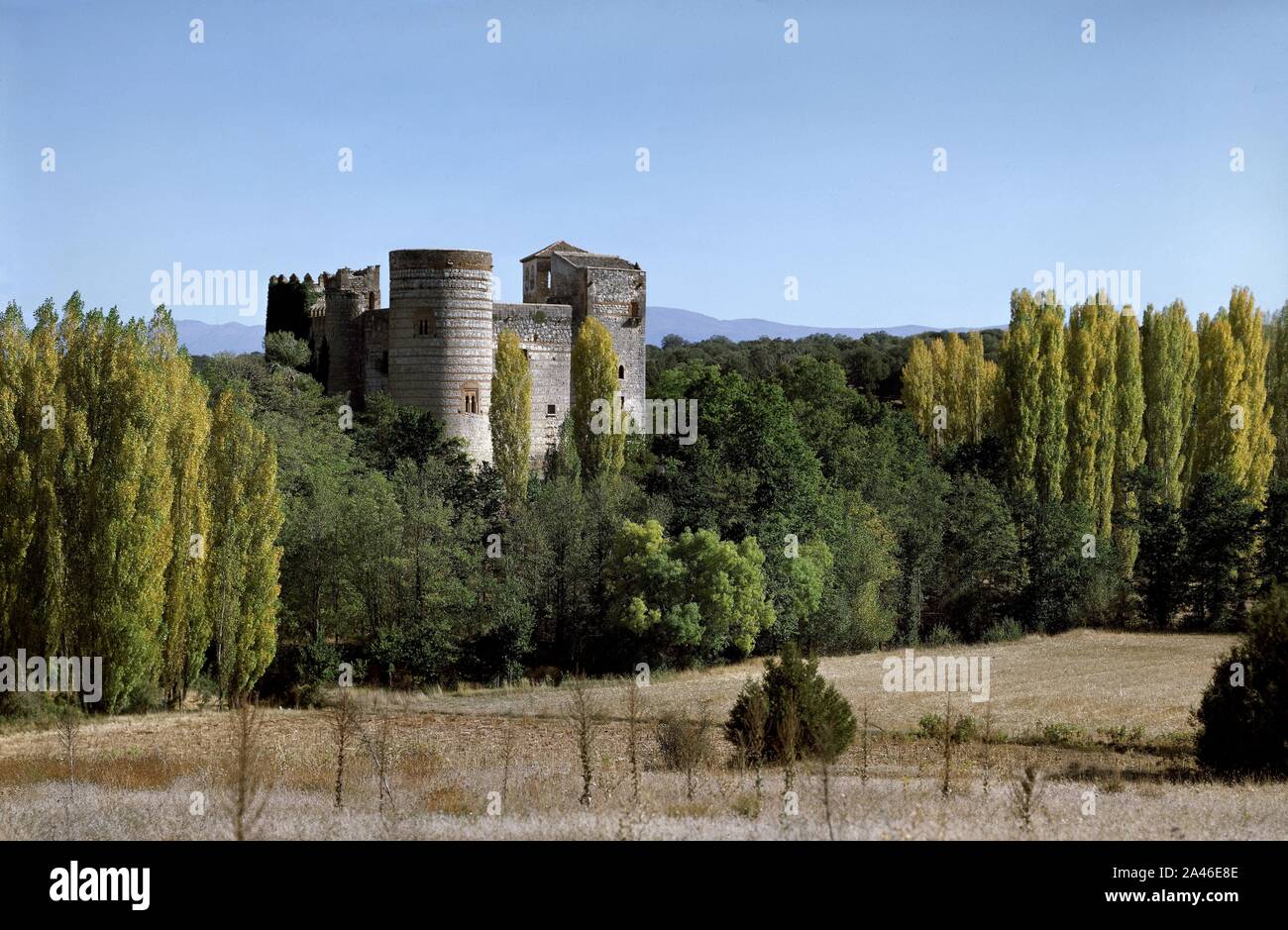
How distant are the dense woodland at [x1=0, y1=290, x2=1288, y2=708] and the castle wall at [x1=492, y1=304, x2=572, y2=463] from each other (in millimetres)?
1445

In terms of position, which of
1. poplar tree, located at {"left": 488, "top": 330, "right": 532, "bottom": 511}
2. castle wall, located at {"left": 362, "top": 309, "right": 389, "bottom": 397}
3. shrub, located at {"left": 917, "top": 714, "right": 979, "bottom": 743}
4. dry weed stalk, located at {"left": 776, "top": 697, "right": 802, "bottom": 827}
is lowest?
shrub, located at {"left": 917, "top": 714, "right": 979, "bottom": 743}

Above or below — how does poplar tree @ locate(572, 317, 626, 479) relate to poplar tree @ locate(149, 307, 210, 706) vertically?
above

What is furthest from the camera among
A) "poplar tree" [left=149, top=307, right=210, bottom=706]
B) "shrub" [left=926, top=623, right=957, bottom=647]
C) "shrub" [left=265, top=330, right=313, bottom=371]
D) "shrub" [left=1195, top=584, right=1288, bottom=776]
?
"shrub" [left=265, top=330, right=313, bottom=371]

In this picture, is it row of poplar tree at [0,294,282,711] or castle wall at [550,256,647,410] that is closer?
row of poplar tree at [0,294,282,711]

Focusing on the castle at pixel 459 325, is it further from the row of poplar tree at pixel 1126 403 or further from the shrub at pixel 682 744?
the shrub at pixel 682 744

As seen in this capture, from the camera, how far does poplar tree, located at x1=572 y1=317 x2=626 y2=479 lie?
44.5 meters

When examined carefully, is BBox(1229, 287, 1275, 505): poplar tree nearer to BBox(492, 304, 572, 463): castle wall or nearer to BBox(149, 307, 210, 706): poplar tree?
BBox(492, 304, 572, 463): castle wall

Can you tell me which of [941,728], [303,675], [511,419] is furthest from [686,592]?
[941,728]

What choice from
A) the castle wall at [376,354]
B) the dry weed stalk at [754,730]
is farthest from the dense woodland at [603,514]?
the dry weed stalk at [754,730]

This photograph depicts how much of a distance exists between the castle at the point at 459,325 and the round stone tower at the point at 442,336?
32 mm

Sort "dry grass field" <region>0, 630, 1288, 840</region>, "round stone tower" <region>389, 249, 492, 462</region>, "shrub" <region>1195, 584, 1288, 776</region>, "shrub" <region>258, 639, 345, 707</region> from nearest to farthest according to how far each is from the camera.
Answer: "dry grass field" <region>0, 630, 1288, 840</region> < "shrub" <region>1195, 584, 1288, 776</region> < "shrub" <region>258, 639, 345, 707</region> < "round stone tower" <region>389, 249, 492, 462</region>

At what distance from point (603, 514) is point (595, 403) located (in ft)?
22.8

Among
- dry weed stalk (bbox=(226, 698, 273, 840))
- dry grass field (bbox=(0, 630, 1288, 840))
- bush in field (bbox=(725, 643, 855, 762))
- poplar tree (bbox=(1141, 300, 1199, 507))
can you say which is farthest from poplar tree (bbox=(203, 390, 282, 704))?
poplar tree (bbox=(1141, 300, 1199, 507))
